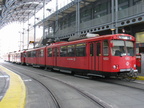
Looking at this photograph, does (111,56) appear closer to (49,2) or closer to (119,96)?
(119,96)

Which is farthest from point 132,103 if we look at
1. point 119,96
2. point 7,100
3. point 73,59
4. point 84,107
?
point 73,59

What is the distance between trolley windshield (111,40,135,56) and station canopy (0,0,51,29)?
28494 mm

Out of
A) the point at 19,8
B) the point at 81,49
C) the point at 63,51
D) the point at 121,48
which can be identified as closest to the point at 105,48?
the point at 121,48

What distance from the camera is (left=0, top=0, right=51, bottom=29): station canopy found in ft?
121

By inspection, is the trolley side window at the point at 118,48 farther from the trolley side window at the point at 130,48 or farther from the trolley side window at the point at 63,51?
the trolley side window at the point at 63,51

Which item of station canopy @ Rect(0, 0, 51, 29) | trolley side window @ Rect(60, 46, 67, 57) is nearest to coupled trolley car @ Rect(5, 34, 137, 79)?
trolley side window @ Rect(60, 46, 67, 57)

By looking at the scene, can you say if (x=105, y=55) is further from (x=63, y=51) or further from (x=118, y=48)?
(x=63, y=51)

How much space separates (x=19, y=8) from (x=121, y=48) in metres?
53.3

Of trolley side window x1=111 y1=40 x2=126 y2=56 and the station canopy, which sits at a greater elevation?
the station canopy

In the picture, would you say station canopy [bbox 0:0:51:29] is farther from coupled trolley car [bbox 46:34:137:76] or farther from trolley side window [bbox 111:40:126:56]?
trolley side window [bbox 111:40:126:56]

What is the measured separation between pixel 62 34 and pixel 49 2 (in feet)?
53.6

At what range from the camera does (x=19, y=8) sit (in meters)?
58.3

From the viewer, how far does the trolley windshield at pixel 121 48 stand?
10.8 meters

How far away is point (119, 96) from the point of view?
23.9 feet
